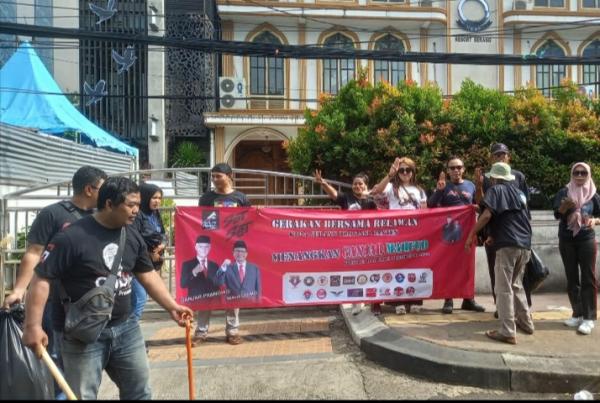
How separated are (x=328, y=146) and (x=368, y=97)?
1150mm

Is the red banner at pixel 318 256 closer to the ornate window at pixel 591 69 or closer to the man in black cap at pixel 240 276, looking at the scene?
the man in black cap at pixel 240 276

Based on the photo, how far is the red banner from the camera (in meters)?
5.95

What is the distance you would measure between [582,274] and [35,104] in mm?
13955

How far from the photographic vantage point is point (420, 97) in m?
8.84

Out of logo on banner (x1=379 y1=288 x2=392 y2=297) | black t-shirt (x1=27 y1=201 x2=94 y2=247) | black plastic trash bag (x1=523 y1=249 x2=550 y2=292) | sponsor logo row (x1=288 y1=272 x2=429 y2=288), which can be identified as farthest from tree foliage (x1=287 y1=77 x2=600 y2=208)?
black t-shirt (x1=27 y1=201 x2=94 y2=247)

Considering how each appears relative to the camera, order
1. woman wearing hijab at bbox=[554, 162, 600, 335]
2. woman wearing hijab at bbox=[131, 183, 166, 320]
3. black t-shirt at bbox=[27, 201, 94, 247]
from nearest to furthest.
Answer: black t-shirt at bbox=[27, 201, 94, 247], woman wearing hijab at bbox=[131, 183, 166, 320], woman wearing hijab at bbox=[554, 162, 600, 335]

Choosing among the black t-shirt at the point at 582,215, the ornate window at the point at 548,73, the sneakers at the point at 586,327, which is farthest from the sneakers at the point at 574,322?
the ornate window at the point at 548,73

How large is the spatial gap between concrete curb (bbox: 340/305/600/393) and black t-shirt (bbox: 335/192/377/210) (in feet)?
6.27

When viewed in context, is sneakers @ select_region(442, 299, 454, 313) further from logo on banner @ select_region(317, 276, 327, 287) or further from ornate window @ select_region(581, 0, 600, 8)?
ornate window @ select_region(581, 0, 600, 8)

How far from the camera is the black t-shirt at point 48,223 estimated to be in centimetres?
369

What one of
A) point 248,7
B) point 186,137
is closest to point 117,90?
point 186,137

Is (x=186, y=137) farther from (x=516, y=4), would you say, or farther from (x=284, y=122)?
(x=516, y=4)

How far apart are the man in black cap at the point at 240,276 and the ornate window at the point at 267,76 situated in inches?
675

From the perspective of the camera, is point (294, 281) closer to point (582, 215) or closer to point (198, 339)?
point (198, 339)
